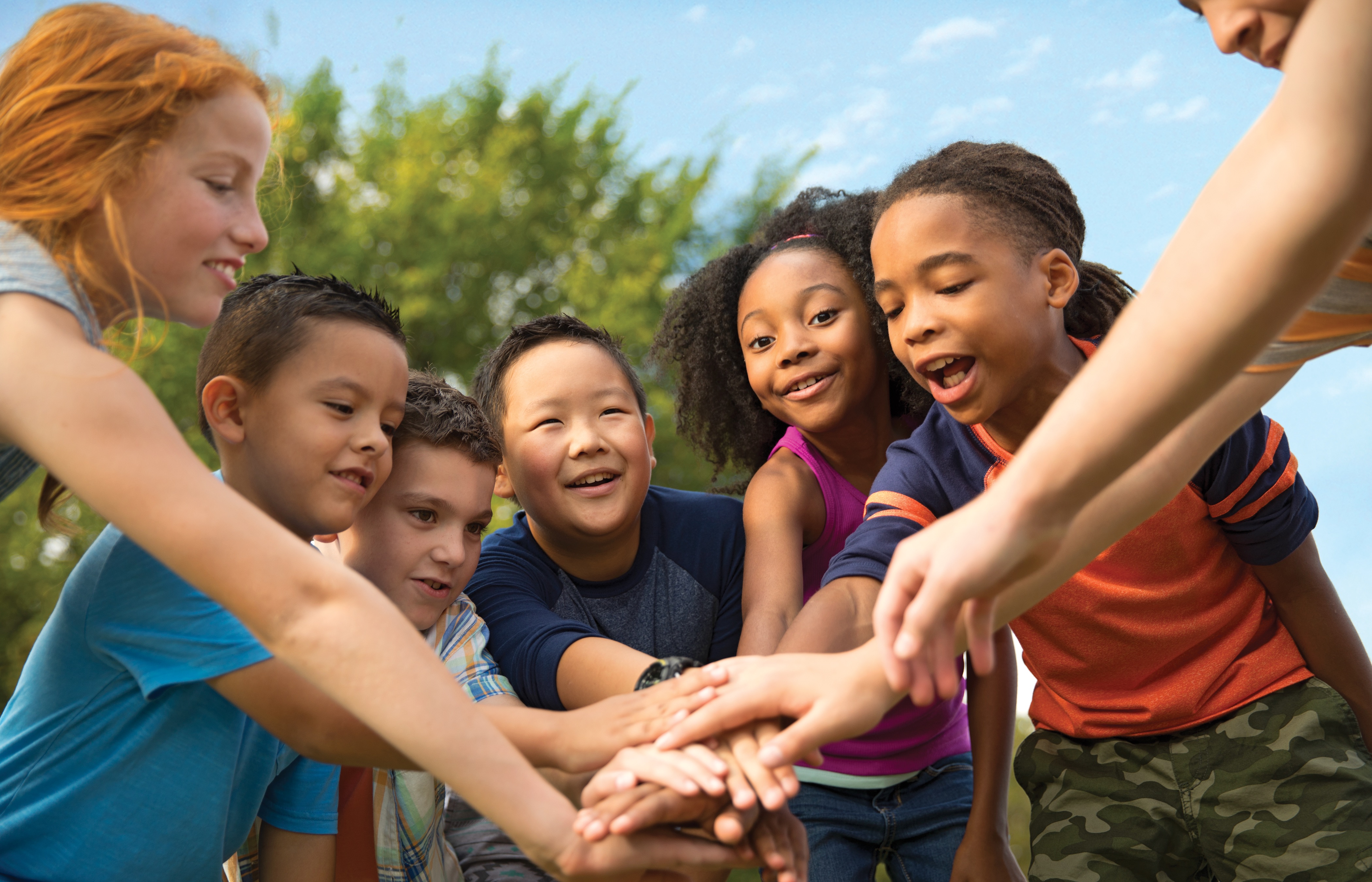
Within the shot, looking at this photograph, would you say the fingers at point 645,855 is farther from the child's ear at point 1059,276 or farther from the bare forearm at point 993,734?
the child's ear at point 1059,276

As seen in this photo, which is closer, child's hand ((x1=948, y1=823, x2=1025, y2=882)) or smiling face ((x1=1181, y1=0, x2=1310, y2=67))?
smiling face ((x1=1181, y1=0, x2=1310, y2=67))

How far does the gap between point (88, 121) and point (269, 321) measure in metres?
0.76

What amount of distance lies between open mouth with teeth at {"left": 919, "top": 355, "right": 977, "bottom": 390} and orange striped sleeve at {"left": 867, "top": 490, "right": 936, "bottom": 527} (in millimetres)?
310

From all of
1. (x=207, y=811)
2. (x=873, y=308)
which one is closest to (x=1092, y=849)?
(x=873, y=308)

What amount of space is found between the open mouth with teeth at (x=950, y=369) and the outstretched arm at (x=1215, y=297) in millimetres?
1193

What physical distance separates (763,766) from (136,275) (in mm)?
1510

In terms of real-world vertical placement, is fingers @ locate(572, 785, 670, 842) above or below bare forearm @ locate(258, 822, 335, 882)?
below

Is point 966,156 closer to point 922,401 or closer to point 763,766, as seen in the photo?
point 922,401

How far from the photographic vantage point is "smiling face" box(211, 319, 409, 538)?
2.51m

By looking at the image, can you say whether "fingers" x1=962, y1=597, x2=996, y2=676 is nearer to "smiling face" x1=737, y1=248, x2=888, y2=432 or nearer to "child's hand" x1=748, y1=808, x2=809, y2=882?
"child's hand" x1=748, y1=808, x2=809, y2=882

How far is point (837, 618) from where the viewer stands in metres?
2.64

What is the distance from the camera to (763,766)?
2082 mm

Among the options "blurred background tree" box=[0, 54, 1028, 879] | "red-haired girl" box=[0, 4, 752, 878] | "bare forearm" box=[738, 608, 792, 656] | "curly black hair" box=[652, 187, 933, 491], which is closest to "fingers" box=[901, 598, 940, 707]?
"red-haired girl" box=[0, 4, 752, 878]

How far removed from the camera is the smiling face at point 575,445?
9.67ft
